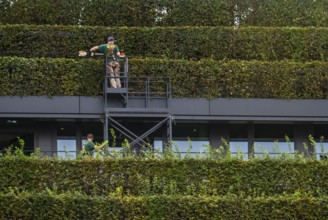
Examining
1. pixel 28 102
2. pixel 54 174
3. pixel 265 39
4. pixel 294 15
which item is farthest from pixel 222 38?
pixel 54 174

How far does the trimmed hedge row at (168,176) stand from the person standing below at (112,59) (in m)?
6.35

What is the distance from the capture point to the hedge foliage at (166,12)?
28.1 m

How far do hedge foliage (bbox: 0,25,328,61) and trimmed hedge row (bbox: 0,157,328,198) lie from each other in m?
8.78

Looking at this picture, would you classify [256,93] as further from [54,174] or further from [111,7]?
[54,174]

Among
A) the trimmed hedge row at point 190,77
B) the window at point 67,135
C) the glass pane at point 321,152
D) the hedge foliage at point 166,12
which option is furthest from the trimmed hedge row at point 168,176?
the hedge foliage at point 166,12

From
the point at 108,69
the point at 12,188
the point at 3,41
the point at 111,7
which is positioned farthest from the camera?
the point at 111,7

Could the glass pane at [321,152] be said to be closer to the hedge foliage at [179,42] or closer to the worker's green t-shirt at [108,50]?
the hedge foliage at [179,42]

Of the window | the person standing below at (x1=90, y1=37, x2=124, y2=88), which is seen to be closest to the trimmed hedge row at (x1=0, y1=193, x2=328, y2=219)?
the person standing below at (x1=90, y1=37, x2=124, y2=88)

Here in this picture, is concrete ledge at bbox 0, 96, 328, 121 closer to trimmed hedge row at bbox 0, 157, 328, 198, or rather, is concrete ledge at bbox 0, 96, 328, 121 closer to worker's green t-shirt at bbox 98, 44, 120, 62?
worker's green t-shirt at bbox 98, 44, 120, 62

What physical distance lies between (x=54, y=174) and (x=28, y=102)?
22.8ft

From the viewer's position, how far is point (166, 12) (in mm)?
28797

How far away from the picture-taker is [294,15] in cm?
2912

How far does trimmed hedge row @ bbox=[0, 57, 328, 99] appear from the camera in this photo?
24.2 metres

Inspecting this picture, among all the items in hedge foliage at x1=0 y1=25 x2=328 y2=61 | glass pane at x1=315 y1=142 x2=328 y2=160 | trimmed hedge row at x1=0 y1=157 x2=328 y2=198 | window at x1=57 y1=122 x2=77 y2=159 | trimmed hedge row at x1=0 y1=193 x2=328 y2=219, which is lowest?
trimmed hedge row at x1=0 y1=193 x2=328 y2=219
